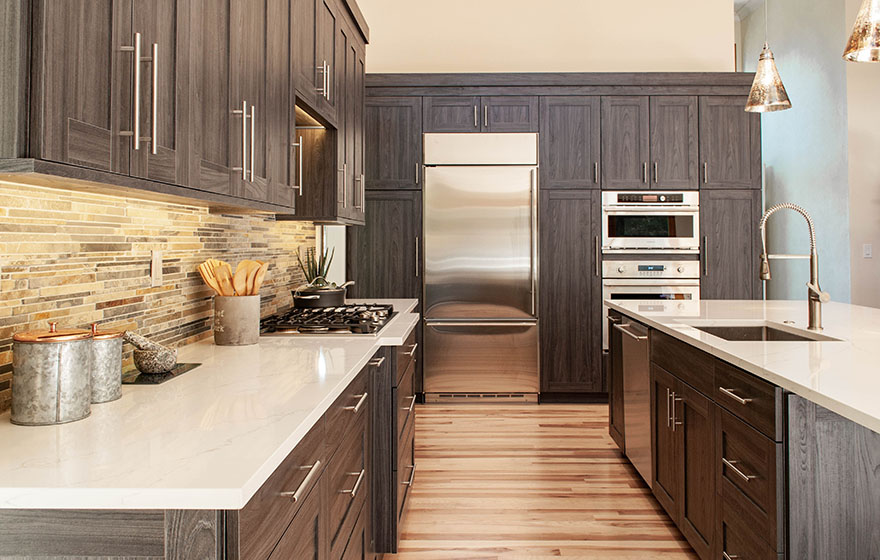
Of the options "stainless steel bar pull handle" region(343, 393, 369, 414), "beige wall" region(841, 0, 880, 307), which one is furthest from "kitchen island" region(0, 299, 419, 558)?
"beige wall" region(841, 0, 880, 307)

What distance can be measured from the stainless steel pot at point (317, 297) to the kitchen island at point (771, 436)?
1537 millimetres

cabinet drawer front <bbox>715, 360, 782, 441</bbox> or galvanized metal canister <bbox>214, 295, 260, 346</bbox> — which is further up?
galvanized metal canister <bbox>214, 295, 260, 346</bbox>

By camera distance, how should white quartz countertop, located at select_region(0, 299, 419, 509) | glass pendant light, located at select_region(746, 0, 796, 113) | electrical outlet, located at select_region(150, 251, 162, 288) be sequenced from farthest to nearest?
glass pendant light, located at select_region(746, 0, 796, 113)
electrical outlet, located at select_region(150, 251, 162, 288)
white quartz countertop, located at select_region(0, 299, 419, 509)

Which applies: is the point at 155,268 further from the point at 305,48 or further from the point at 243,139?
the point at 305,48

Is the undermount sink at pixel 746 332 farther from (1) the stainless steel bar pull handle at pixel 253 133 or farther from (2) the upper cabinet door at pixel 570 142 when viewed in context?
(2) the upper cabinet door at pixel 570 142

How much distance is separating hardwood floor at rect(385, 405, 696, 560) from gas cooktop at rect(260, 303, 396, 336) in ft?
3.01

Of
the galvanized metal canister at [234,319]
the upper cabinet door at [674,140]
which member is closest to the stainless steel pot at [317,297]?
the galvanized metal canister at [234,319]

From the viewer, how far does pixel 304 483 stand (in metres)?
1.16

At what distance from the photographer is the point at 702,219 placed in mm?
4613

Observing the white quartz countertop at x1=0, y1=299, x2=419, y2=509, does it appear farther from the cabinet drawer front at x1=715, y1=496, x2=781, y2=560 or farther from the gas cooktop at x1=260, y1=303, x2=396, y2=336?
the cabinet drawer front at x1=715, y1=496, x2=781, y2=560

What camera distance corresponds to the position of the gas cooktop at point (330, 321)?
2259 mm

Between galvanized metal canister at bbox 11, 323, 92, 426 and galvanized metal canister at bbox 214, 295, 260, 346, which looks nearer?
galvanized metal canister at bbox 11, 323, 92, 426

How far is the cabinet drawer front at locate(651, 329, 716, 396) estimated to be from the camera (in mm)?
2053

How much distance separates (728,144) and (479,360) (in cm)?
257
